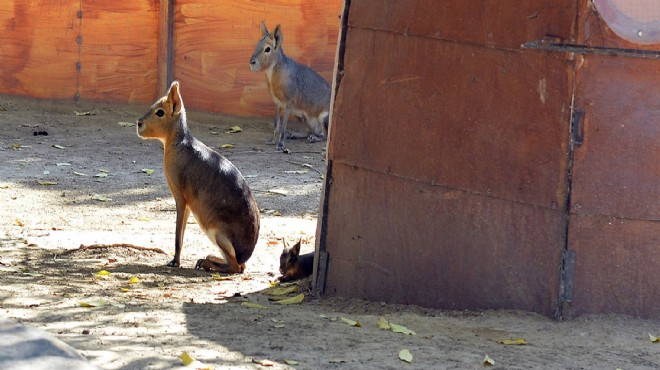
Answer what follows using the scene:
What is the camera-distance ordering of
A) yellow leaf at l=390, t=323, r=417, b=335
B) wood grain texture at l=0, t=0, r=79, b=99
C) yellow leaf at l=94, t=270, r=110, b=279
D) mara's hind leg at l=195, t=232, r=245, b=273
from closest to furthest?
yellow leaf at l=390, t=323, r=417, b=335 < yellow leaf at l=94, t=270, r=110, b=279 < mara's hind leg at l=195, t=232, r=245, b=273 < wood grain texture at l=0, t=0, r=79, b=99

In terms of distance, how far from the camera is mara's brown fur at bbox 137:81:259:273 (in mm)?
7297

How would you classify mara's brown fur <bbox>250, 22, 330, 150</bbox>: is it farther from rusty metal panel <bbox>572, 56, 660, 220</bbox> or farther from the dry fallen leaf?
rusty metal panel <bbox>572, 56, 660, 220</bbox>

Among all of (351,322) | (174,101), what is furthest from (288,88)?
(351,322)

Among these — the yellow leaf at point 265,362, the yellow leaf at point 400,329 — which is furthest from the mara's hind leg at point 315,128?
the yellow leaf at point 265,362

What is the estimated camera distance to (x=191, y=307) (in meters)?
5.82

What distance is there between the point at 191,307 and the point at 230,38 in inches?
293

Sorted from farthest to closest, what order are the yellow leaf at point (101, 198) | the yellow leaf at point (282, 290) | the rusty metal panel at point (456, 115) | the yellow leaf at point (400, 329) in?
the yellow leaf at point (101, 198), the yellow leaf at point (282, 290), the rusty metal panel at point (456, 115), the yellow leaf at point (400, 329)

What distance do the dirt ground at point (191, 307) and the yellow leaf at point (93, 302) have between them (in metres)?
0.03

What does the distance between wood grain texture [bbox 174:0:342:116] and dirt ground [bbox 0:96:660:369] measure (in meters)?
2.36

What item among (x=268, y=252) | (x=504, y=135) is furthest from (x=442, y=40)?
(x=268, y=252)

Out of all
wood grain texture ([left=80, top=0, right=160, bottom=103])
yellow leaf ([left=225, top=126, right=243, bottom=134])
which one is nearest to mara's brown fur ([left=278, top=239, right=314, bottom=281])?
→ yellow leaf ([left=225, top=126, right=243, bottom=134])

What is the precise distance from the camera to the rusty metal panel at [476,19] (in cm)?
542

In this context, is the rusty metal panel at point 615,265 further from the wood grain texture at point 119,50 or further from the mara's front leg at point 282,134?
the wood grain texture at point 119,50

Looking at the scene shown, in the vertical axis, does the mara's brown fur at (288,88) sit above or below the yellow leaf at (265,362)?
above
